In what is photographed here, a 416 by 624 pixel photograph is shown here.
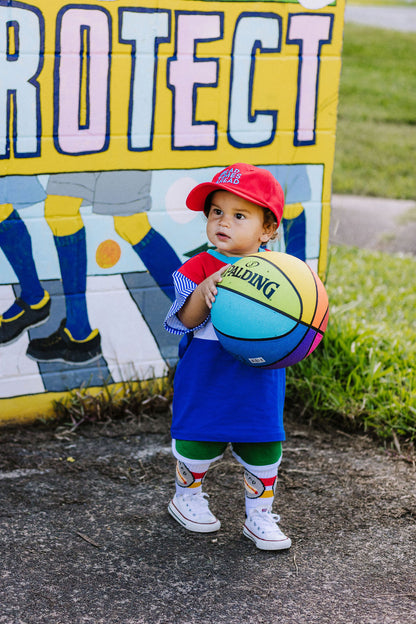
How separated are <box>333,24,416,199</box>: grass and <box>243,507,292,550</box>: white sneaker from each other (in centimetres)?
689

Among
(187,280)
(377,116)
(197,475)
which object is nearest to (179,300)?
(187,280)

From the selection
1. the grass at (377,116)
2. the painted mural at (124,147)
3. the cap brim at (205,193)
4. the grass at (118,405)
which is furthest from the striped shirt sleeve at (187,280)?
the grass at (377,116)

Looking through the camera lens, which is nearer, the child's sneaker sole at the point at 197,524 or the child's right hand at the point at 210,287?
the child's right hand at the point at 210,287

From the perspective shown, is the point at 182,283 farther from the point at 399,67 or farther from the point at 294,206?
the point at 399,67

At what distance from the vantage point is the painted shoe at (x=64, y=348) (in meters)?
3.95

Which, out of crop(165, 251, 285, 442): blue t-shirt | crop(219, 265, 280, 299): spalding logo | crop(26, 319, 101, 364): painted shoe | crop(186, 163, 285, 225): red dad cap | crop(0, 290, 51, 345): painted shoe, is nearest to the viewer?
crop(219, 265, 280, 299): spalding logo

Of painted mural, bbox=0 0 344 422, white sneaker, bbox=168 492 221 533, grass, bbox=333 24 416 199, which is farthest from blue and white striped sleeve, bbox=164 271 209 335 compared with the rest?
grass, bbox=333 24 416 199

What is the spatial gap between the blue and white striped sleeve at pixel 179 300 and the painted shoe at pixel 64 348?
47.6 inches

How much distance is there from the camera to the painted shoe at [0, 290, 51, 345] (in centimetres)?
384

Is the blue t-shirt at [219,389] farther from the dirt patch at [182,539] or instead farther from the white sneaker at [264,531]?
the dirt patch at [182,539]

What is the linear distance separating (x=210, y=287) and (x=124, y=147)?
138 centimetres

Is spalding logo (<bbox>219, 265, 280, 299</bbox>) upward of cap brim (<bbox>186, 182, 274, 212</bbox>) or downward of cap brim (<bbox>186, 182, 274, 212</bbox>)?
downward

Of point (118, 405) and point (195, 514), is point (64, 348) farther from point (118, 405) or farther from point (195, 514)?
point (195, 514)

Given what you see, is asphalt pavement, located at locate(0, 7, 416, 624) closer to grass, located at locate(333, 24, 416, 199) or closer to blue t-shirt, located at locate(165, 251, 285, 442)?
blue t-shirt, located at locate(165, 251, 285, 442)
